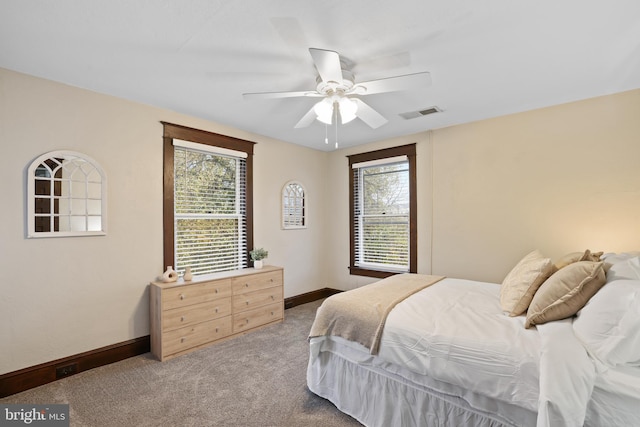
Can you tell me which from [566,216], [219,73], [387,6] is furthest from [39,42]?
[566,216]

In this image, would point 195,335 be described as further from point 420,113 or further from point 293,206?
point 420,113

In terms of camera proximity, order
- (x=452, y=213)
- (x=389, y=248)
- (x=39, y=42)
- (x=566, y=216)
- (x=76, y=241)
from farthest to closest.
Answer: (x=389, y=248) → (x=452, y=213) → (x=566, y=216) → (x=76, y=241) → (x=39, y=42)

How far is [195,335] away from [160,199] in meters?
1.52

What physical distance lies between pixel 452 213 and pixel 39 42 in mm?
4263

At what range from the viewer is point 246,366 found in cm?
277

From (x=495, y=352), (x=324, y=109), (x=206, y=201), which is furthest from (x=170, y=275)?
(x=495, y=352)

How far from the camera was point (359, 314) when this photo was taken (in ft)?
7.02

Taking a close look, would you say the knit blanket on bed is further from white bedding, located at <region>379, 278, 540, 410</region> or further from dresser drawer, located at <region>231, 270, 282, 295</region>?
dresser drawer, located at <region>231, 270, 282, 295</region>

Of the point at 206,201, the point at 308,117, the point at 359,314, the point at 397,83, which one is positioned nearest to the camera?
the point at 397,83

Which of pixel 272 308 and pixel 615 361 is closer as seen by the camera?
pixel 615 361

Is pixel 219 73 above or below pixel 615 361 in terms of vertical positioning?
above

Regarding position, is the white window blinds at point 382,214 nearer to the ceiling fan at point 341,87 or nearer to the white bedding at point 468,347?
the ceiling fan at point 341,87

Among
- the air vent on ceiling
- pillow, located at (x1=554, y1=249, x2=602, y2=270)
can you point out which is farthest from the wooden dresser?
pillow, located at (x1=554, y1=249, x2=602, y2=270)

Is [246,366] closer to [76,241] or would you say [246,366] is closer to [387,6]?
[76,241]
